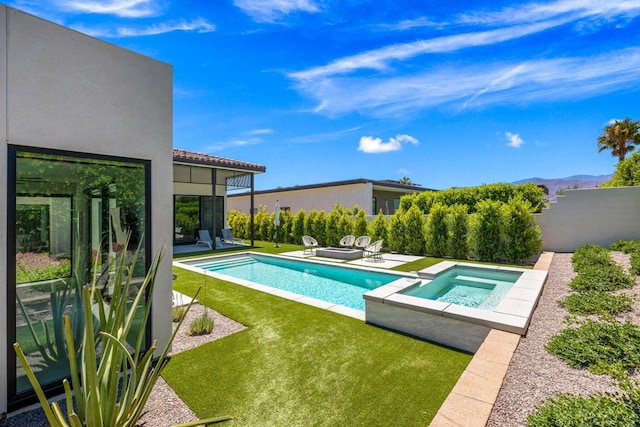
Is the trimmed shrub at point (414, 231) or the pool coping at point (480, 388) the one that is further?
the trimmed shrub at point (414, 231)

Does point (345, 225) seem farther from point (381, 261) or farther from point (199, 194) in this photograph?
point (199, 194)

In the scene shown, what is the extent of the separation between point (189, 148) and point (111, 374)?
16498mm

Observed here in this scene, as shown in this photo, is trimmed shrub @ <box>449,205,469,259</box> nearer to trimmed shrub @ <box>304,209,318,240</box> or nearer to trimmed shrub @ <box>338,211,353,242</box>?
trimmed shrub @ <box>338,211,353,242</box>

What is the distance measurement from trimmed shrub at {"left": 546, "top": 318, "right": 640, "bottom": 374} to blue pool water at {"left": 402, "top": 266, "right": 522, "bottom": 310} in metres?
2.61

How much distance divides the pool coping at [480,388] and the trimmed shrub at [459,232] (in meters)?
9.42

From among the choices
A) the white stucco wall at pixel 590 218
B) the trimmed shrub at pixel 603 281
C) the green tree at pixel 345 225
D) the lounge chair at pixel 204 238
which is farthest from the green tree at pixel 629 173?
the lounge chair at pixel 204 238

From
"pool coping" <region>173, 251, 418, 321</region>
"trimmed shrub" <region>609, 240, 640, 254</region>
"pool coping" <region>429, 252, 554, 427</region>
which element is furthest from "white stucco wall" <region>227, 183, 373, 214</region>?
"pool coping" <region>429, 252, 554, 427</region>

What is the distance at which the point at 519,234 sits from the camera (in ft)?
37.6

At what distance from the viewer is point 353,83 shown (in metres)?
13.9

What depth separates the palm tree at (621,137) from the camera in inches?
1040

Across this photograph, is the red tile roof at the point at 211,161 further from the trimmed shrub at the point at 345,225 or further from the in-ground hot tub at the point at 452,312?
the in-ground hot tub at the point at 452,312

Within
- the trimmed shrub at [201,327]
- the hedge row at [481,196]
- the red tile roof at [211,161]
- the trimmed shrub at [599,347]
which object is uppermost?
the red tile roof at [211,161]

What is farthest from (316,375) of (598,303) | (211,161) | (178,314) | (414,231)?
(211,161)

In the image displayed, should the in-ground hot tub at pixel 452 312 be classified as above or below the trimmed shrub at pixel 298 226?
below
